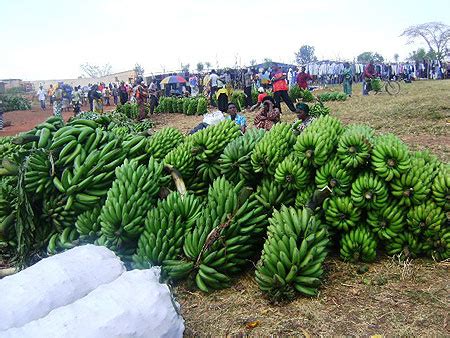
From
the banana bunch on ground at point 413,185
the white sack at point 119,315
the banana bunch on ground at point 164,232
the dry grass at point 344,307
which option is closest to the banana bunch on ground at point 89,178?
the banana bunch on ground at point 164,232

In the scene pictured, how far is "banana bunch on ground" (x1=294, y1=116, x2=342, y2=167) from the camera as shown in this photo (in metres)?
3.78

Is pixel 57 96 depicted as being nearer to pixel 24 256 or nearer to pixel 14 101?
pixel 14 101

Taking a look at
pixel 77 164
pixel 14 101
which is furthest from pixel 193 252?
pixel 14 101

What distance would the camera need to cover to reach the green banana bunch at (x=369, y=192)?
3.65 meters

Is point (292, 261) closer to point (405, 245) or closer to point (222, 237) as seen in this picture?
point (222, 237)

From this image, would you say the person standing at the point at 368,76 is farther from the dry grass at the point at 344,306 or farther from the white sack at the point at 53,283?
the white sack at the point at 53,283

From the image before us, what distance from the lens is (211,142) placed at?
4.40m

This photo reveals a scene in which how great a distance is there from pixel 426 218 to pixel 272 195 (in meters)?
1.25

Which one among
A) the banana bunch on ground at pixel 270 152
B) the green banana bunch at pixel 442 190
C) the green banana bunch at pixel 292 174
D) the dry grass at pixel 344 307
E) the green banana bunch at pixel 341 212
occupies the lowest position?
the dry grass at pixel 344 307

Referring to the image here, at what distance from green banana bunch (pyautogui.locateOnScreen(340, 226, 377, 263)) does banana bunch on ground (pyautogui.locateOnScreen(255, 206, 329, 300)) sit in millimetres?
473

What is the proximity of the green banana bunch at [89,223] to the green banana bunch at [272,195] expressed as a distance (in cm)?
135

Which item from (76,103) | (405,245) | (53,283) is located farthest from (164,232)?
(76,103)

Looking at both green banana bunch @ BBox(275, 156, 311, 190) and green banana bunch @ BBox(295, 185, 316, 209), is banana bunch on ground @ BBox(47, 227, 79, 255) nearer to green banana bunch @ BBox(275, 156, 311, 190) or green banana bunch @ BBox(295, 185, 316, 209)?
green banana bunch @ BBox(275, 156, 311, 190)

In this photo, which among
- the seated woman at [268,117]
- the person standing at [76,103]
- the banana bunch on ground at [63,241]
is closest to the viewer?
the banana bunch on ground at [63,241]
